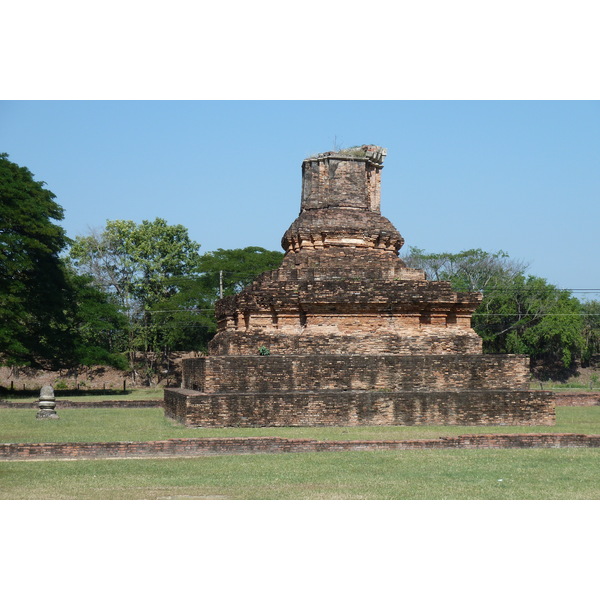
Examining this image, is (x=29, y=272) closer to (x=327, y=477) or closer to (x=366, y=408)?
(x=366, y=408)

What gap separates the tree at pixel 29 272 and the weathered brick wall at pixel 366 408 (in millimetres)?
14867

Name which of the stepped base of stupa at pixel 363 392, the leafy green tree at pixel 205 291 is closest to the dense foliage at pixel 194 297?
the leafy green tree at pixel 205 291

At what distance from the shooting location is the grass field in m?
8.29

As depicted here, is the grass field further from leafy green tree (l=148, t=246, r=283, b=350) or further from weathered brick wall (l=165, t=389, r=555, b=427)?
leafy green tree (l=148, t=246, r=283, b=350)

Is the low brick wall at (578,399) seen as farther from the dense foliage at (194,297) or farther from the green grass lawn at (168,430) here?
the dense foliage at (194,297)

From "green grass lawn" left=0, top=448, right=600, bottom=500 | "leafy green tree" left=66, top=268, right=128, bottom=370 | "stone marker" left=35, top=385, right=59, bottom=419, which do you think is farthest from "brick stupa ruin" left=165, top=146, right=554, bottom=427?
"leafy green tree" left=66, top=268, right=128, bottom=370

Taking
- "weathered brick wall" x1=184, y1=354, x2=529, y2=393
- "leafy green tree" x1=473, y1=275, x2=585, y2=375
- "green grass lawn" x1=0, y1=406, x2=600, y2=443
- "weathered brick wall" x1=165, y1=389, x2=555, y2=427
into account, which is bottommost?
"green grass lawn" x1=0, y1=406, x2=600, y2=443

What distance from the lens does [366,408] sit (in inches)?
595

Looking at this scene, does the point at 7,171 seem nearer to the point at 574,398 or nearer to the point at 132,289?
the point at 132,289

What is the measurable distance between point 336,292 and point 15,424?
6.83 metres

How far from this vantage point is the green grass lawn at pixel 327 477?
8.27m

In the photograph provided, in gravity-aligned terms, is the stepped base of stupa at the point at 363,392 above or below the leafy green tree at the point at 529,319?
below

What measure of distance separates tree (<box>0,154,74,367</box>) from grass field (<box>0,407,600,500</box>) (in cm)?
1605

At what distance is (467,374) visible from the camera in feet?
51.9
